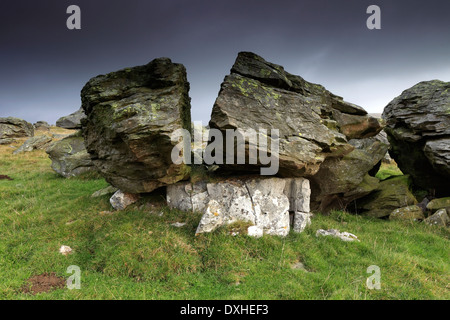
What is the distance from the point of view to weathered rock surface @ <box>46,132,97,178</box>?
21844mm

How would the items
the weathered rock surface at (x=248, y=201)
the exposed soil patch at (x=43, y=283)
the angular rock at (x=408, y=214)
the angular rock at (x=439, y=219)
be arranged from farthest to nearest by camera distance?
the angular rock at (x=408, y=214), the angular rock at (x=439, y=219), the weathered rock surface at (x=248, y=201), the exposed soil patch at (x=43, y=283)

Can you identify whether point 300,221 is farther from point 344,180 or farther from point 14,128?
point 14,128

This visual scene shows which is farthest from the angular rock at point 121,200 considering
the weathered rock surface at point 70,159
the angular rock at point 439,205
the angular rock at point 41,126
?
the angular rock at point 41,126

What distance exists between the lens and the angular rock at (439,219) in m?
13.0

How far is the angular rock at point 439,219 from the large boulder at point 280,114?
605cm

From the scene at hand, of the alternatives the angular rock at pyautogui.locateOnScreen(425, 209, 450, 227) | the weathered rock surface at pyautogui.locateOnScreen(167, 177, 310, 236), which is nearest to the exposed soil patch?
the weathered rock surface at pyautogui.locateOnScreen(167, 177, 310, 236)

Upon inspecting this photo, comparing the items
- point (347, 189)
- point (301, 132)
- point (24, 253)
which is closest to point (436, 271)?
point (347, 189)

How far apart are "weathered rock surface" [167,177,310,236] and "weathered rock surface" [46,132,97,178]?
552 inches

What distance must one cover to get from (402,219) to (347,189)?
10.7 ft

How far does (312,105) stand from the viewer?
12328 millimetres

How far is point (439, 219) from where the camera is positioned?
13.1 m

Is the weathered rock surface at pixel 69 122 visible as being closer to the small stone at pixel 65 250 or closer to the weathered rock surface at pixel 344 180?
the small stone at pixel 65 250

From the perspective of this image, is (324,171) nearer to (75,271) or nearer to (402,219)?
(402,219)

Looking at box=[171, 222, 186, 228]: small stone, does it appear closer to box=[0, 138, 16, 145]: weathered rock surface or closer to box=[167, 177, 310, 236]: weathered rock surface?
box=[167, 177, 310, 236]: weathered rock surface
